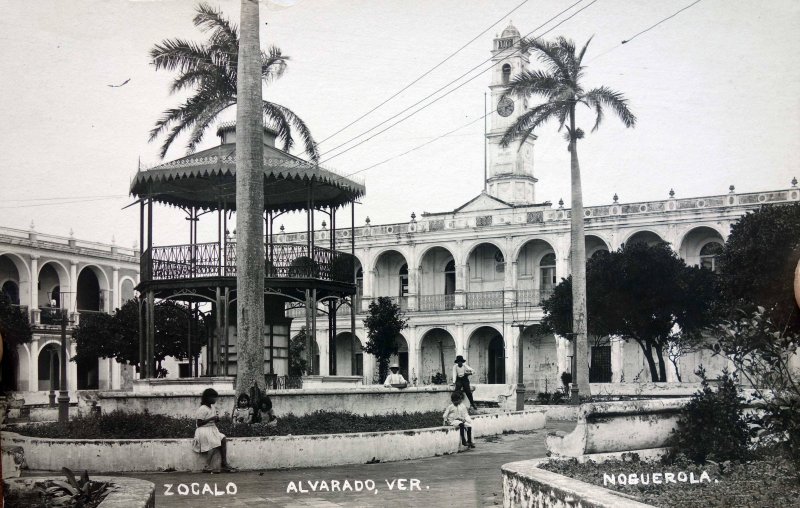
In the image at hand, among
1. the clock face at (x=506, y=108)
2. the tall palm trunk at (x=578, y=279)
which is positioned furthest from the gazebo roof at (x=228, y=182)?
the clock face at (x=506, y=108)

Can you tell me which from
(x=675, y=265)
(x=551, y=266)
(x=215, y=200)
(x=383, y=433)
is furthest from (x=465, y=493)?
(x=551, y=266)

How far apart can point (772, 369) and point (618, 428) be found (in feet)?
6.51

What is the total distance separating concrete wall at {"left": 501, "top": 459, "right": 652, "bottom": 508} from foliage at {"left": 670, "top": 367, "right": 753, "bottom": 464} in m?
1.54

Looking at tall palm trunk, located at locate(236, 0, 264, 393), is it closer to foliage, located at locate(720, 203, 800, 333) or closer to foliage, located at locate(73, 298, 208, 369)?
foliage, located at locate(720, 203, 800, 333)

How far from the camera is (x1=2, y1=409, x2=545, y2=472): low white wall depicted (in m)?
12.1

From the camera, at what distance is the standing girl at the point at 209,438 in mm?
11750

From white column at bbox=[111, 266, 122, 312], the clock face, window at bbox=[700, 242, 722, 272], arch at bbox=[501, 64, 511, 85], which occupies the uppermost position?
arch at bbox=[501, 64, 511, 85]

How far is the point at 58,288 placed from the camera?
37.4 meters

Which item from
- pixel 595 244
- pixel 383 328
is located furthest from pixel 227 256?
pixel 595 244

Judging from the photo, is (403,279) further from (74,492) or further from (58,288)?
(74,492)

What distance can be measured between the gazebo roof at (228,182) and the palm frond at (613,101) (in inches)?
299

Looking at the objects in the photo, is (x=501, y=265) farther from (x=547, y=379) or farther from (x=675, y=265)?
(x=675, y=265)

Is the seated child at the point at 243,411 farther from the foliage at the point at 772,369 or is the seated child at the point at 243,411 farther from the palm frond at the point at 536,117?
the palm frond at the point at 536,117

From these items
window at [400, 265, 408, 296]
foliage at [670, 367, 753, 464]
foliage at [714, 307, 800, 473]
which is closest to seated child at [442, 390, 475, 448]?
foliage at [670, 367, 753, 464]
